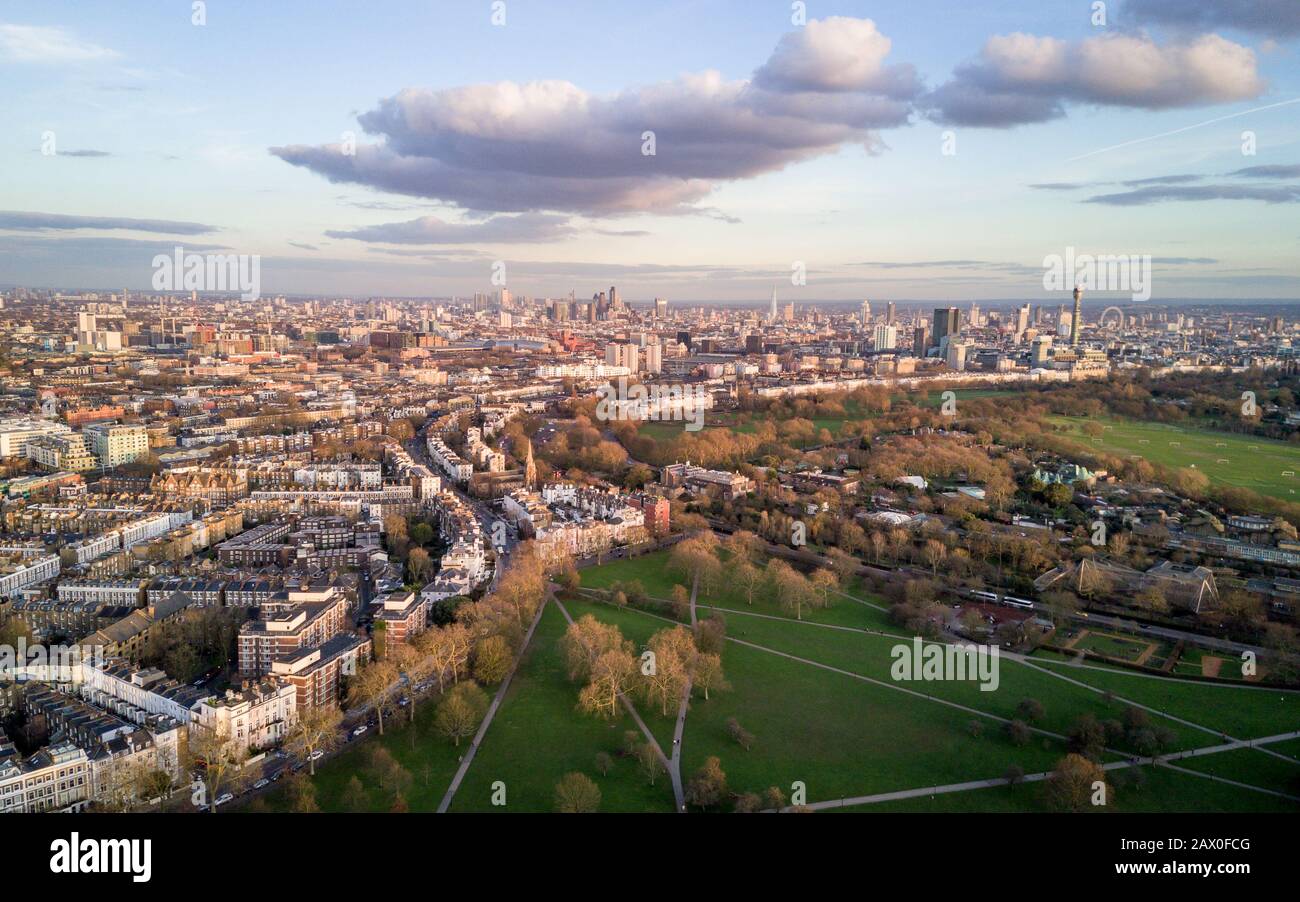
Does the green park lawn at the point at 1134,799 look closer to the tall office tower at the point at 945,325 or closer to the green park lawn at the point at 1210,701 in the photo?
the green park lawn at the point at 1210,701

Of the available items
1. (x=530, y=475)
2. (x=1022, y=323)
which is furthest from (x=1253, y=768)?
(x=1022, y=323)

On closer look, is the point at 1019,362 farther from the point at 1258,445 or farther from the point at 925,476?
the point at 925,476

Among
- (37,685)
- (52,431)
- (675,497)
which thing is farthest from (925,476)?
(52,431)

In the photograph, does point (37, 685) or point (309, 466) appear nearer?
point (37, 685)

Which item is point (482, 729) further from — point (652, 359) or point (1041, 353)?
point (1041, 353)
